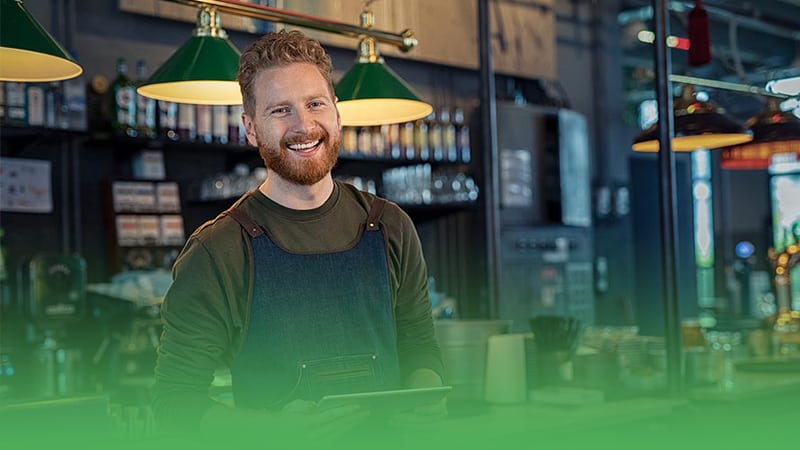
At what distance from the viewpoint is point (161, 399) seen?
1.79 meters

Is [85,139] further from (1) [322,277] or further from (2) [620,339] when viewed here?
(1) [322,277]

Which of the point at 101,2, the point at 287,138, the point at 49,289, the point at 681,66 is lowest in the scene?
the point at 49,289

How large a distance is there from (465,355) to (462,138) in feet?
12.0

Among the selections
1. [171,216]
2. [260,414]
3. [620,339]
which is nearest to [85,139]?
[171,216]

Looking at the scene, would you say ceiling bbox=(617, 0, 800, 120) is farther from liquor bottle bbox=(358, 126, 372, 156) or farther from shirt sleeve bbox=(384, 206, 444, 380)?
shirt sleeve bbox=(384, 206, 444, 380)

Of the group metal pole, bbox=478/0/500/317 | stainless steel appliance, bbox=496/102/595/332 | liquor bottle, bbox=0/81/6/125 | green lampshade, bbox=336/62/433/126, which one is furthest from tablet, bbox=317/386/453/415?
stainless steel appliance, bbox=496/102/595/332

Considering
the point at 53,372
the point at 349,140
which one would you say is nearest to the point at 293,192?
the point at 53,372

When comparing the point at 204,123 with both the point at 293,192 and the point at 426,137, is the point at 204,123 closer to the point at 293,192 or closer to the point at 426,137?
the point at 426,137

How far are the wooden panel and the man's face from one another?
135 inches

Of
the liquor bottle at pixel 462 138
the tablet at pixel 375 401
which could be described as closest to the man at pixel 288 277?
the tablet at pixel 375 401

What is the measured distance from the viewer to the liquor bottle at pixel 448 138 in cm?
626

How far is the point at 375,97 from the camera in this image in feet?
9.64

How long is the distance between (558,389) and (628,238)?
609cm

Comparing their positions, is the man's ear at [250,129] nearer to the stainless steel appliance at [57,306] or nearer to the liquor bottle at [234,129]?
the stainless steel appliance at [57,306]
